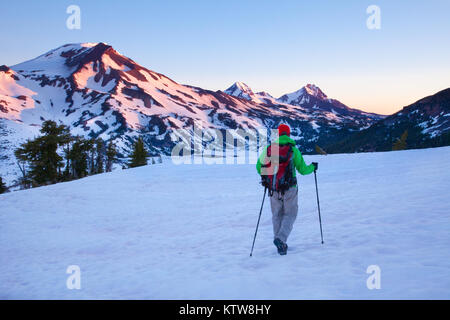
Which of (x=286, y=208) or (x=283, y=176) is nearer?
(x=283, y=176)

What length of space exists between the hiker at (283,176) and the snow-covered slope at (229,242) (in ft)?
2.44

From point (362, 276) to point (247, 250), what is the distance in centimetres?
300

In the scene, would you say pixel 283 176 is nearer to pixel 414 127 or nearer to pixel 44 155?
pixel 44 155

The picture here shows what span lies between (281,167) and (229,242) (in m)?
3.26

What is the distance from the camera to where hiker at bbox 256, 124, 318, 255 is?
20.1 feet

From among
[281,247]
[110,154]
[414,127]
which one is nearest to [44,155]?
[110,154]

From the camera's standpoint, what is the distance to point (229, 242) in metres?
8.26

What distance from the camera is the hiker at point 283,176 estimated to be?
6.11m
